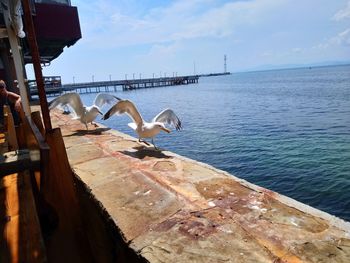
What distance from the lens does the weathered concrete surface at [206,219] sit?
2205mm

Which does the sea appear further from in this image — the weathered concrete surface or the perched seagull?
the weathered concrete surface

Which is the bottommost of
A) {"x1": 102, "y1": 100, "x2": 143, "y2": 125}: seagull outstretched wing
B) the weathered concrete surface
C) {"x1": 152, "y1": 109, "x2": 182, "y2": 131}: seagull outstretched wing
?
the weathered concrete surface

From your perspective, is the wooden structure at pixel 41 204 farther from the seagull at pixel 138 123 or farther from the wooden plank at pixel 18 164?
the seagull at pixel 138 123

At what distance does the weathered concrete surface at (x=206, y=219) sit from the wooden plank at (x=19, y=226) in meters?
0.63

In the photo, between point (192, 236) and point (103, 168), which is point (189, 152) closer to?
point (103, 168)

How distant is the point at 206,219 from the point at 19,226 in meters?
1.74

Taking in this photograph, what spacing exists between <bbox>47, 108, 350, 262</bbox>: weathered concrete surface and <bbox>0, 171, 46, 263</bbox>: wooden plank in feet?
2.06

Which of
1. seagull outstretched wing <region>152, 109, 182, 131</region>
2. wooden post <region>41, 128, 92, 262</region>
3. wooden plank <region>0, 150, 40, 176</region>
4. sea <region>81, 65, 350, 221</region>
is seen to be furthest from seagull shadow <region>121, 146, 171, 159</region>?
sea <region>81, 65, 350, 221</region>

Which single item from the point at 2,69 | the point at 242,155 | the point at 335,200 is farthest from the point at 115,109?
the point at 2,69

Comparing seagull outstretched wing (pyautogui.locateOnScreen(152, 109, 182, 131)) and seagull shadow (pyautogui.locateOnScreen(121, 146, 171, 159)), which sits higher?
seagull outstretched wing (pyautogui.locateOnScreen(152, 109, 182, 131))

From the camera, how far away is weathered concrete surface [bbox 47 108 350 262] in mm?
2205

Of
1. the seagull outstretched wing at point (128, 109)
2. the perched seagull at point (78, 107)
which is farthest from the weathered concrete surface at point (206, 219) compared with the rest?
the perched seagull at point (78, 107)

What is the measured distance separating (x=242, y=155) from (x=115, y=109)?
28.7ft

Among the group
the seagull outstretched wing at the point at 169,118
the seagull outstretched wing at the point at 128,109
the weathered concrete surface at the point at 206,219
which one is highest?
the seagull outstretched wing at the point at 128,109
